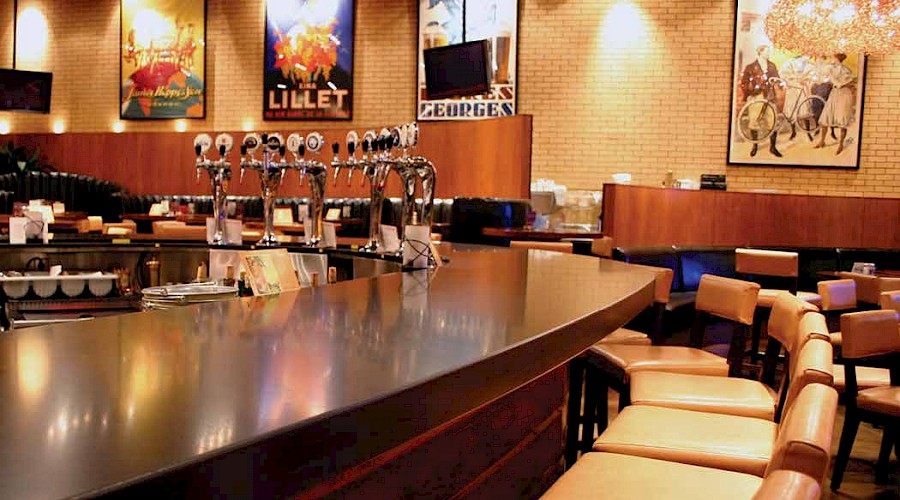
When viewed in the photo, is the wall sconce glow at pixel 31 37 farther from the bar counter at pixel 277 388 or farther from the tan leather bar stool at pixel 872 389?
the bar counter at pixel 277 388

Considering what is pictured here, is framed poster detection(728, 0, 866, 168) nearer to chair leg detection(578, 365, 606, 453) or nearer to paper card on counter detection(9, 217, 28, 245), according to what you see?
chair leg detection(578, 365, 606, 453)

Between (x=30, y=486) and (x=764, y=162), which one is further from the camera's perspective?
(x=764, y=162)

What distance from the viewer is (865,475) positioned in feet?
12.7

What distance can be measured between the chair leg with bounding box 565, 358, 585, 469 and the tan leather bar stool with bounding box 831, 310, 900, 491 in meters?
1.08

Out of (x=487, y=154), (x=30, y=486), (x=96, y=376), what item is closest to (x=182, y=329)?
(x=96, y=376)

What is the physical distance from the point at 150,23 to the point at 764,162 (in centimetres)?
882

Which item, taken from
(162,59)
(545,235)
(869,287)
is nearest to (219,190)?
(545,235)

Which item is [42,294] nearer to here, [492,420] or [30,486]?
[492,420]

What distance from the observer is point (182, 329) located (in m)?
1.32

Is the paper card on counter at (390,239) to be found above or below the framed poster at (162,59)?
below

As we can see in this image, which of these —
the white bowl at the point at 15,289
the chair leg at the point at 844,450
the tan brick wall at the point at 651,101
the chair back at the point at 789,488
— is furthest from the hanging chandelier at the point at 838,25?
the chair back at the point at 789,488

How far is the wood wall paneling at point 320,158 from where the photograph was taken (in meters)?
9.30

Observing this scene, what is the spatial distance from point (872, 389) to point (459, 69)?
20.3ft

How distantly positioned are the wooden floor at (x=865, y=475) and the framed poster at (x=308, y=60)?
27.0ft
